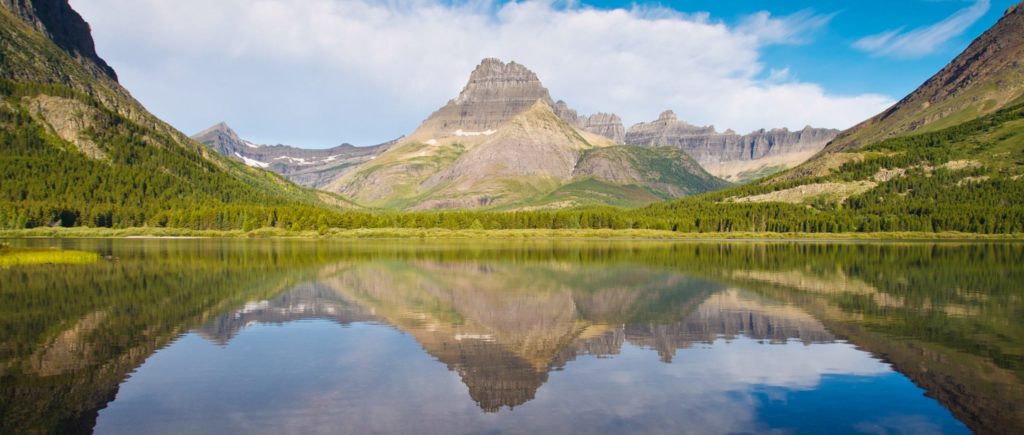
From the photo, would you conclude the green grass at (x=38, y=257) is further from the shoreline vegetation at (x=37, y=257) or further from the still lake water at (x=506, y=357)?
the still lake water at (x=506, y=357)

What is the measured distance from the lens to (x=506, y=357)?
31.8 m

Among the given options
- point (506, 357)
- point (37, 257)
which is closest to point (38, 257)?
point (37, 257)

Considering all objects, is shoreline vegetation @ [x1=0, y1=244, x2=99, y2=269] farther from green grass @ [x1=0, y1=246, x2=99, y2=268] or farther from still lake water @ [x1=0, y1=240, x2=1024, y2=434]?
still lake water @ [x1=0, y1=240, x2=1024, y2=434]

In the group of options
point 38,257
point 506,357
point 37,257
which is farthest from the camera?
point 38,257

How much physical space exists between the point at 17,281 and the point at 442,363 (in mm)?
48014

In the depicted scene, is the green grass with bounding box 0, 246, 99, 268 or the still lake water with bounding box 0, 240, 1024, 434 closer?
the still lake water with bounding box 0, 240, 1024, 434

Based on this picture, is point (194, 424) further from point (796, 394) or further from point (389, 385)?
point (796, 394)

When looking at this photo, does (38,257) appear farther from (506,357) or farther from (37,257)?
(506,357)

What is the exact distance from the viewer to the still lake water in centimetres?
2225

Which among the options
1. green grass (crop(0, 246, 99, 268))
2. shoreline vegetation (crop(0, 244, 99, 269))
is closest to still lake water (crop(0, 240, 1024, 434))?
green grass (crop(0, 246, 99, 268))

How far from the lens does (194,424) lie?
21.3 metres

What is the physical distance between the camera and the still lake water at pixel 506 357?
73.0 ft

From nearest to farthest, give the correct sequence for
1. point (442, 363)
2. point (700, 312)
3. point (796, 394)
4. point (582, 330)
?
point (796, 394), point (442, 363), point (582, 330), point (700, 312)

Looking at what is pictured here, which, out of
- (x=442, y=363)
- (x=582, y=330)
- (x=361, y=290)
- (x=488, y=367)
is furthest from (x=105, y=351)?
(x=361, y=290)
